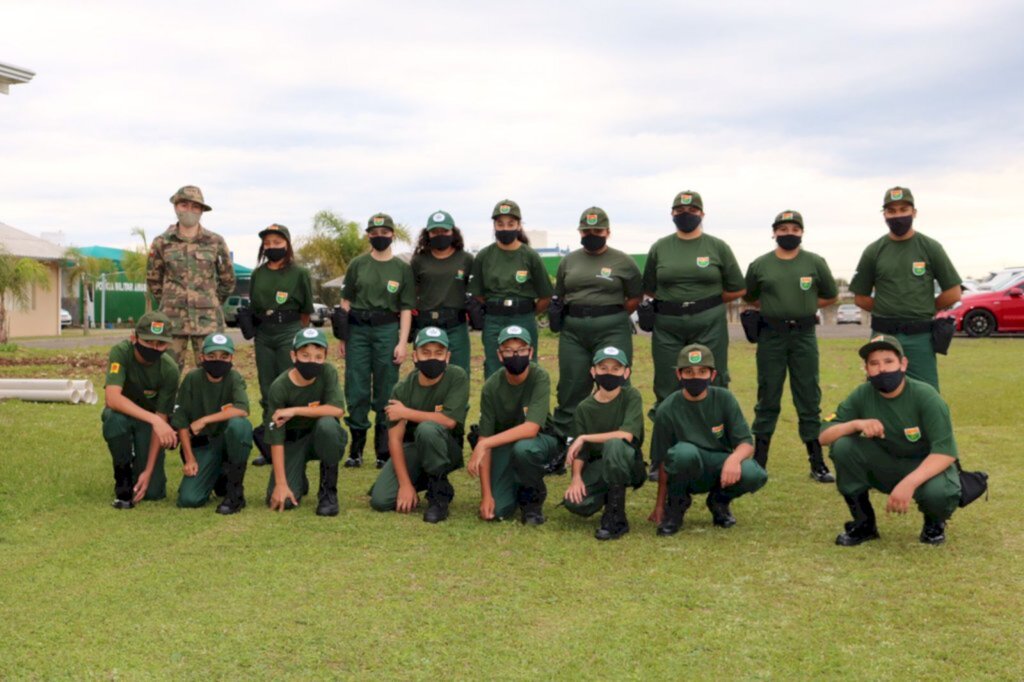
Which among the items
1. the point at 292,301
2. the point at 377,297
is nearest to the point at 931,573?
the point at 377,297

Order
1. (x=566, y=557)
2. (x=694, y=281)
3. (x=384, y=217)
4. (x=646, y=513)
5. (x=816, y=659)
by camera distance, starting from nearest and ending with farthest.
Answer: (x=816, y=659) → (x=566, y=557) → (x=646, y=513) → (x=694, y=281) → (x=384, y=217)

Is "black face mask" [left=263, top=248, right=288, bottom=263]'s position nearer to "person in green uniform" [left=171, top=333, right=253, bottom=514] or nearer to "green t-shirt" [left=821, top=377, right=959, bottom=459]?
"person in green uniform" [left=171, top=333, right=253, bottom=514]

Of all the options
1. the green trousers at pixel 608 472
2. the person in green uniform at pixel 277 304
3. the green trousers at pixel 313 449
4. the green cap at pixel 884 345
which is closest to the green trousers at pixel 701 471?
the green trousers at pixel 608 472

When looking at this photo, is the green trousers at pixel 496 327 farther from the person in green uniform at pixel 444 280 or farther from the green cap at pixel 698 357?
the green cap at pixel 698 357

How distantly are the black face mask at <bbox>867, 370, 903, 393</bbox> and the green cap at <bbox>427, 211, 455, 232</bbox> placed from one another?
377 cm

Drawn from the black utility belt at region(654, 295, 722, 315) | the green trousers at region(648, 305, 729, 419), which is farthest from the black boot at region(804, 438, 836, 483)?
the black utility belt at region(654, 295, 722, 315)

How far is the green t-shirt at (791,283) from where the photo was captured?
743 centimetres

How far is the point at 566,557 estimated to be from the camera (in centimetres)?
524

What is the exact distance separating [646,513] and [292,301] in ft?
11.6

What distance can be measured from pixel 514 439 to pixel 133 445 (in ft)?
8.93

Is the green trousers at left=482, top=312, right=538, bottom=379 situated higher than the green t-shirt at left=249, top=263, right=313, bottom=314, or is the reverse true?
the green t-shirt at left=249, top=263, right=313, bottom=314

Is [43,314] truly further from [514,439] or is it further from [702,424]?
[702,424]

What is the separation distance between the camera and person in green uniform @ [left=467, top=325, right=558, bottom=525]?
242 inches

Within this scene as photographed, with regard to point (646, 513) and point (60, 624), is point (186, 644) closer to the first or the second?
point (60, 624)
